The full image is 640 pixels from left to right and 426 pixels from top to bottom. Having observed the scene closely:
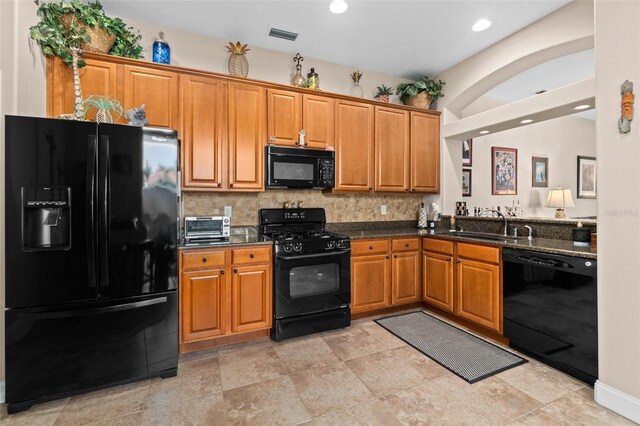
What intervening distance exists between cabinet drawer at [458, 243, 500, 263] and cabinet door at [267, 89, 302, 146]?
82.4 inches

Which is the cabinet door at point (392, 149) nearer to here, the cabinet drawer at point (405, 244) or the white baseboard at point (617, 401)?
the cabinet drawer at point (405, 244)

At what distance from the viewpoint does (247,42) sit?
3.33 meters

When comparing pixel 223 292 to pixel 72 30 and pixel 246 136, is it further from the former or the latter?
pixel 72 30

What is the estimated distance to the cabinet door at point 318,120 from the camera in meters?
3.33

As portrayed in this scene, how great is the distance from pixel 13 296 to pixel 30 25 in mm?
1932

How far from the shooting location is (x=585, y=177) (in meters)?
6.02

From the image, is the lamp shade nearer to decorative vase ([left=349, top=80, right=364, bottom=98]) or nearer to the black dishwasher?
the black dishwasher

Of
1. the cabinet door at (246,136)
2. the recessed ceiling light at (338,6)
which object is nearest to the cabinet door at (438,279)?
the cabinet door at (246,136)

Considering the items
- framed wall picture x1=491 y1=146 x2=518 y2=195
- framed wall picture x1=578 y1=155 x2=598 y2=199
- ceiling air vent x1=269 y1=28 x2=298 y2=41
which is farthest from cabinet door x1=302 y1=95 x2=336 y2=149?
framed wall picture x1=578 y1=155 x2=598 y2=199

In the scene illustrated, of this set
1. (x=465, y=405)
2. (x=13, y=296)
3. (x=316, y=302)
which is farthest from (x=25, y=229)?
(x=465, y=405)

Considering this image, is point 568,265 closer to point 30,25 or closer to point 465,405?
point 465,405

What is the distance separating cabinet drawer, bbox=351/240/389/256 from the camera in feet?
10.6

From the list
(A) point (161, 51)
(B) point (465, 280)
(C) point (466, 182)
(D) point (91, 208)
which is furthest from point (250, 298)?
(C) point (466, 182)

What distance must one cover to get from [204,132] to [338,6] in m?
1.67
